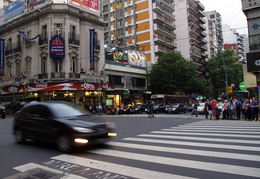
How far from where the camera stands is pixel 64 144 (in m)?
6.50

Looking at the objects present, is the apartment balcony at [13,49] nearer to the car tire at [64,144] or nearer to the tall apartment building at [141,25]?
the tall apartment building at [141,25]

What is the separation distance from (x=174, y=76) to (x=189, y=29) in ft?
97.5

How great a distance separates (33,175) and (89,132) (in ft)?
6.68

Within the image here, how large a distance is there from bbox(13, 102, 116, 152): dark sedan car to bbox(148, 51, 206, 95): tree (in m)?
36.1

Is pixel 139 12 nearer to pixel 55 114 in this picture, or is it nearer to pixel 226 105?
pixel 226 105

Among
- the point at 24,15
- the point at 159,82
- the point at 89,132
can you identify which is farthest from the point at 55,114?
the point at 159,82

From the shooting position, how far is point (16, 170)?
16.6ft

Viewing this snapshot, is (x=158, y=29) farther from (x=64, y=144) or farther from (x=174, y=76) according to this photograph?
(x=64, y=144)

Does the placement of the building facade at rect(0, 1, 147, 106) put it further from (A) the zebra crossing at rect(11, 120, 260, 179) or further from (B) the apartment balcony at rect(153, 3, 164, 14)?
(A) the zebra crossing at rect(11, 120, 260, 179)

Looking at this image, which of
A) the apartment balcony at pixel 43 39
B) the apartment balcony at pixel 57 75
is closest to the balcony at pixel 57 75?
the apartment balcony at pixel 57 75

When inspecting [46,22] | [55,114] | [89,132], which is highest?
[46,22]

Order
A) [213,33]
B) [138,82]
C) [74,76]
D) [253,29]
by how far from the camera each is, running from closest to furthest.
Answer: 1. [253,29]
2. [74,76]
3. [138,82]
4. [213,33]

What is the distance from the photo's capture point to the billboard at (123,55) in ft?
127

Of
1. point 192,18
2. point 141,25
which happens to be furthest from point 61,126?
point 192,18
